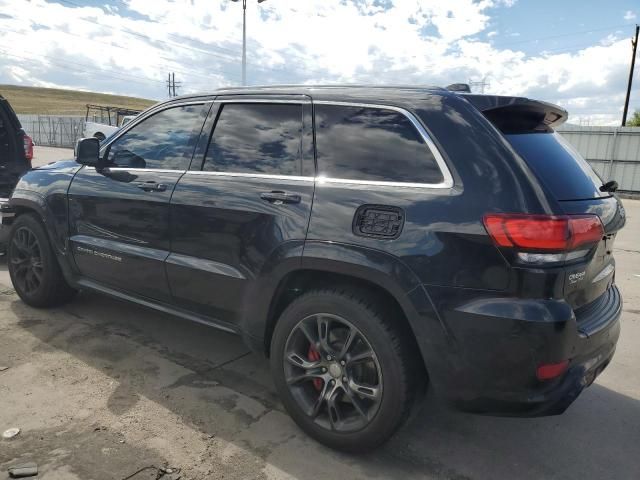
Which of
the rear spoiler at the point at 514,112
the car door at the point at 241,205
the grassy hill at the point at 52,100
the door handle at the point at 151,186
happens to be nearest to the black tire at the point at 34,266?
the door handle at the point at 151,186

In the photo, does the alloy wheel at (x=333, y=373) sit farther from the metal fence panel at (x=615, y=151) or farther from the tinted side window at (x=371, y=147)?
the metal fence panel at (x=615, y=151)

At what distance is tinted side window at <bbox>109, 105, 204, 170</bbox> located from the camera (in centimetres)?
341

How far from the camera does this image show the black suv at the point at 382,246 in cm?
220

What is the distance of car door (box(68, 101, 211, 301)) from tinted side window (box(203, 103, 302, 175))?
0.22 meters

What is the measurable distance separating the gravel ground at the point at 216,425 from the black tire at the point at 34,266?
0.45m

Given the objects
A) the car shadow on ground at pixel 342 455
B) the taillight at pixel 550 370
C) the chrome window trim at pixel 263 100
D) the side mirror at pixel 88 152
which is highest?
the chrome window trim at pixel 263 100

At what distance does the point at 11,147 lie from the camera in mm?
7297

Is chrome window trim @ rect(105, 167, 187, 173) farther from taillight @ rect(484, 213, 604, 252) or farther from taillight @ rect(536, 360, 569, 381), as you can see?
taillight @ rect(536, 360, 569, 381)

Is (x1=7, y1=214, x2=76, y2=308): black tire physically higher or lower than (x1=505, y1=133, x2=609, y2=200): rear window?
lower

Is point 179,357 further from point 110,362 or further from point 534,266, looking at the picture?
point 534,266

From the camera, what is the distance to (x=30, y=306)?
4605mm

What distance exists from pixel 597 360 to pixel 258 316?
1749 mm

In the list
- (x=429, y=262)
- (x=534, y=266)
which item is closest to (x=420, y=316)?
(x=429, y=262)

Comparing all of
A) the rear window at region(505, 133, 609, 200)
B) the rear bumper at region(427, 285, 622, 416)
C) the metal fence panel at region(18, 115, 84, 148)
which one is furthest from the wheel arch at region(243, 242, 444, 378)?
the metal fence panel at region(18, 115, 84, 148)
